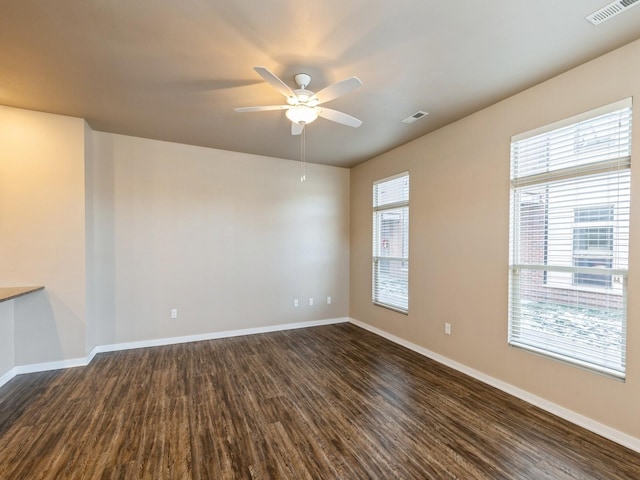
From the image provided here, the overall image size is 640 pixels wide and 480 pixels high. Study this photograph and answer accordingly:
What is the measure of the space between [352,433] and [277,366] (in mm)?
1465

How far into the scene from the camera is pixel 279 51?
7.42ft

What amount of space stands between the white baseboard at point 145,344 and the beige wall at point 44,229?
79 millimetres

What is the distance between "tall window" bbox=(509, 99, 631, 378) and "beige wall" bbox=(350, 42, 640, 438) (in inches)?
3.1

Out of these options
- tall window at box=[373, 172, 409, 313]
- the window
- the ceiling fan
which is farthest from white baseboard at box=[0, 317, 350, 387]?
the window

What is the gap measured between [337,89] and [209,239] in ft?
10.5

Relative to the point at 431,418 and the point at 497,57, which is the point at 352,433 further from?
the point at 497,57

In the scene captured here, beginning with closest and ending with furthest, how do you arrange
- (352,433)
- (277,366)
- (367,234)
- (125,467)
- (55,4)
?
(55,4), (125,467), (352,433), (277,366), (367,234)

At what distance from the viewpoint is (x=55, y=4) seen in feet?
5.99

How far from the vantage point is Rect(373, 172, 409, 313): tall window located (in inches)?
174

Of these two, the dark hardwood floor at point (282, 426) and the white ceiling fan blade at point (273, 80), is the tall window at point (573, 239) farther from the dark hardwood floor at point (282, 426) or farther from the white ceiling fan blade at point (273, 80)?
the white ceiling fan blade at point (273, 80)

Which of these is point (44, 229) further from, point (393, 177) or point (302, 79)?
point (393, 177)

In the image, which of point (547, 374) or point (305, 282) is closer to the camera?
point (547, 374)

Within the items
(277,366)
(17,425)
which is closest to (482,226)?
(277,366)

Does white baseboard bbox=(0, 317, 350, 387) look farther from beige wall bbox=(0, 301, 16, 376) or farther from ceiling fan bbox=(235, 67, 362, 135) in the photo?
ceiling fan bbox=(235, 67, 362, 135)
